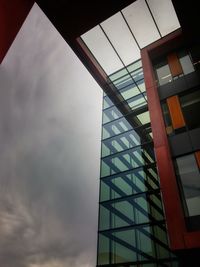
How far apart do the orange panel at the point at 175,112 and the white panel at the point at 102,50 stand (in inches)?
308

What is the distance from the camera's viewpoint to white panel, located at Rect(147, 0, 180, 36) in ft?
55.9

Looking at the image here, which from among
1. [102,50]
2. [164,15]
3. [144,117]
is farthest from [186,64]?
[102,50]

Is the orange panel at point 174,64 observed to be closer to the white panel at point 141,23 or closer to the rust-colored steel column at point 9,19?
the white panel at point 141,23

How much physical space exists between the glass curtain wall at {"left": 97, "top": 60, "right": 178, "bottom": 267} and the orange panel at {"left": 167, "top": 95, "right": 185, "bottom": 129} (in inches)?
84.1

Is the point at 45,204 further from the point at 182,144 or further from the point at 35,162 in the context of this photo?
the point at 182,144

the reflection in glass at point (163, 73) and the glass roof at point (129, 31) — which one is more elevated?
the glass roof at point (129, 31)

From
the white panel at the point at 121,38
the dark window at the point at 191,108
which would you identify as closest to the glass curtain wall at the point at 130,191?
the white panel at the point at 121,38

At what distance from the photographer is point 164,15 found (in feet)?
58.2

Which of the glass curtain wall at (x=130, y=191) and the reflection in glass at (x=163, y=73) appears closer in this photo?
the glass curtain wall at (x=130, y=191)

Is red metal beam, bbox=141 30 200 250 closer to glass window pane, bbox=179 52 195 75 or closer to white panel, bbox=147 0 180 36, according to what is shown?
white panel, bbox=147 0 180 36

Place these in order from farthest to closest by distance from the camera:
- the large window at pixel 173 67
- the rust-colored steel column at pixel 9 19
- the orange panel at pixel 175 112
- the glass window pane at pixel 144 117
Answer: the glass window pane at pixel 144 117 < the large window at pixel 173 67 < the orange panel at pixel 175 112 < the rust-colored steel column at pixel 9 19

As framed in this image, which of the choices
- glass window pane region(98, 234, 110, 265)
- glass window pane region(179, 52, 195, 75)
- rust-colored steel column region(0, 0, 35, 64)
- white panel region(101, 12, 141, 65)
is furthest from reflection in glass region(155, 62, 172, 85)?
glass window pane region(98, 234, 110, 265)

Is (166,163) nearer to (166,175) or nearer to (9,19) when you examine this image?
(166,175)

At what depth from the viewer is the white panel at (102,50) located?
19.0 meters
